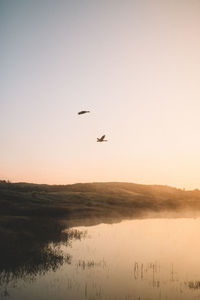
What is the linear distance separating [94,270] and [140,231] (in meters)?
23.2

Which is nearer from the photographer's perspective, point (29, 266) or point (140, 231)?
point (29, 266)

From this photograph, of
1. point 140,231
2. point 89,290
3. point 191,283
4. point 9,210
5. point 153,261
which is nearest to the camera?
point 89,290

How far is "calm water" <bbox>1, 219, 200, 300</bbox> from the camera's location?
18203 mm

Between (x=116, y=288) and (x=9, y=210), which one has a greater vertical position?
(x=9, y=210)

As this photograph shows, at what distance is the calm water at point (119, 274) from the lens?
59.7 ft

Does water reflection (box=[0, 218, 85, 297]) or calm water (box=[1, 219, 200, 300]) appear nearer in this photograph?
calm water (box=[1, 219, 200, 300])

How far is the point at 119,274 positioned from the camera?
73.5ft

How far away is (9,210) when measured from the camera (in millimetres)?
57781

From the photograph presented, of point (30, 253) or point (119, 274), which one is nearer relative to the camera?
point (119, 274)

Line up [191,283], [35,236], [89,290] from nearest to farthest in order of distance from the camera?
[89,290]
[191,283]
[35,236]

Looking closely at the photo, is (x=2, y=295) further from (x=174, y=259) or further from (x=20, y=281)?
(x=174, y=259)

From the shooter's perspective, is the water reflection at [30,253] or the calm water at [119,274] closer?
the calm water at [119,274]

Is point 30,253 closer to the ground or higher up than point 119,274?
higher up

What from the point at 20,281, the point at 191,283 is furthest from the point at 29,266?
the point at 191,283
